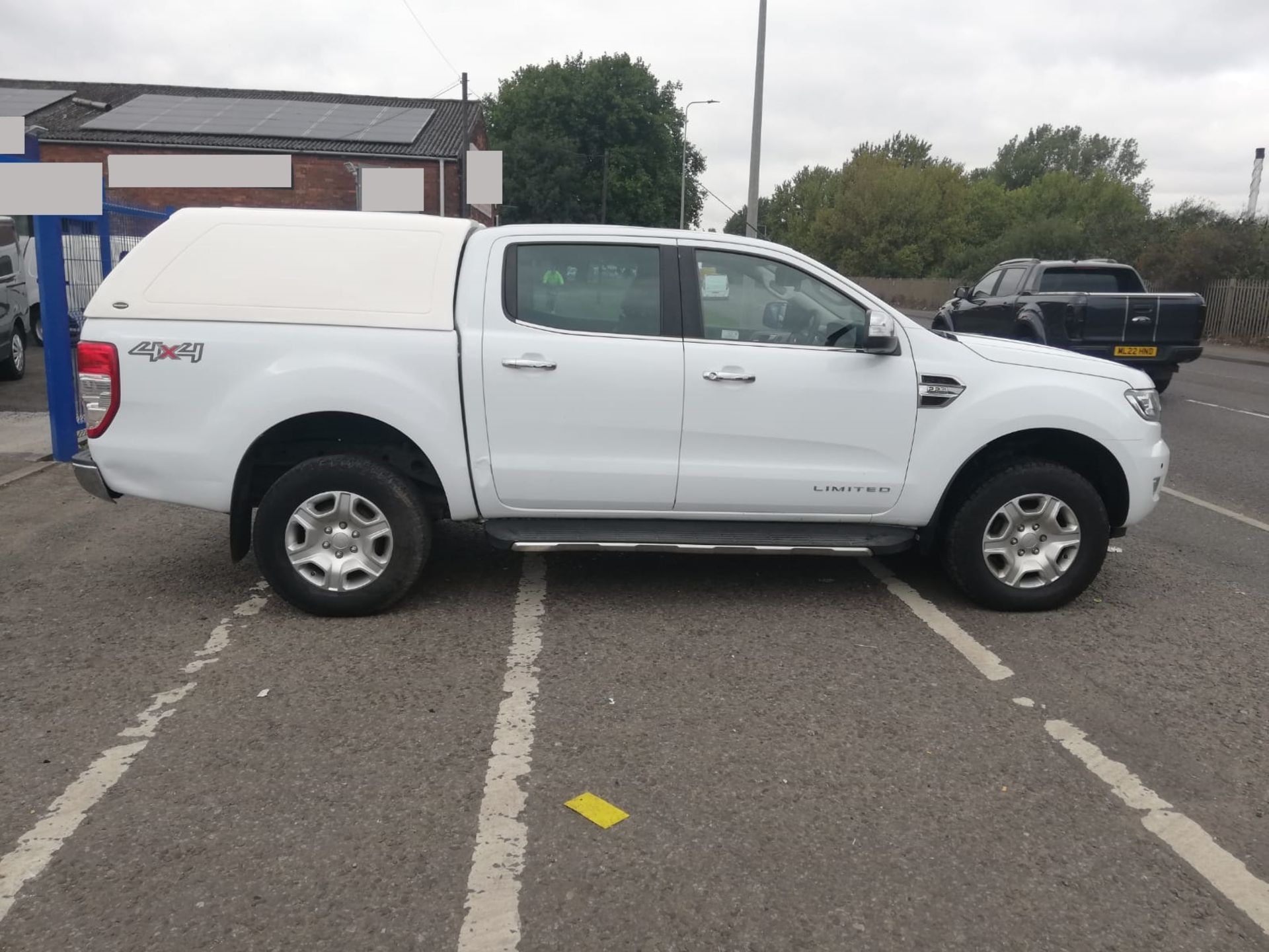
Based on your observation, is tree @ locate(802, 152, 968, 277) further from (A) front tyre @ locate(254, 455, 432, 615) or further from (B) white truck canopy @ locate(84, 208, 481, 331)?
(A) front tyre @ locate(254, 455, 432, 615)

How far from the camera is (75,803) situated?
328 centimetres

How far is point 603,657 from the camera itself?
15.0ft

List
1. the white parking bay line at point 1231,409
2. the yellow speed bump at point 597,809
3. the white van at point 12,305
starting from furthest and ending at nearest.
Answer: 1. the white parking bay line at point 1231,409
2. the white van at point 12,305
3. the yellow speed bump at point 597,809

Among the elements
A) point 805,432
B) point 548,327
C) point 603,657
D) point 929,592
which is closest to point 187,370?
point 548,327

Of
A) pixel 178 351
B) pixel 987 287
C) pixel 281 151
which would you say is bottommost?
pixel 178 351

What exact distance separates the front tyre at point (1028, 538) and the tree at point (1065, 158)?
351 feet

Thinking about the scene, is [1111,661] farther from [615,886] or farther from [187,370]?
[187,370]

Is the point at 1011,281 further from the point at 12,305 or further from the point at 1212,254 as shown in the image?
the point at 1212,254

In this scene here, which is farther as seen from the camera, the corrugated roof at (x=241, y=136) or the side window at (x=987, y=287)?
the corrugated roof at (x=241, y=136)

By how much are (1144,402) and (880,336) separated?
148 centimetres

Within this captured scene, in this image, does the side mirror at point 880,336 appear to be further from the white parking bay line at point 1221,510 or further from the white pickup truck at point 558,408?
the white parking bay line at point 1221,510

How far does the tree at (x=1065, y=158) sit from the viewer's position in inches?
4097

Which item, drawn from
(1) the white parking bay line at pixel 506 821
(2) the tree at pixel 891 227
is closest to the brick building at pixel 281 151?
(1) the white parking bay line at pixel 506 821

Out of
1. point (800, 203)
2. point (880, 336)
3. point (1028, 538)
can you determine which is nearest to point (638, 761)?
point (880, 336)
